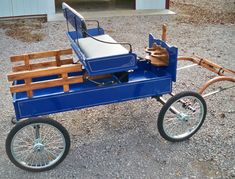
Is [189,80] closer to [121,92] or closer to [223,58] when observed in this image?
[223,58]

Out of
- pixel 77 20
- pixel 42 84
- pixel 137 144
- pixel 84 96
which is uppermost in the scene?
pixel 77 20

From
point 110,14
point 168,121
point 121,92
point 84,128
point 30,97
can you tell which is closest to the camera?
point 30,97

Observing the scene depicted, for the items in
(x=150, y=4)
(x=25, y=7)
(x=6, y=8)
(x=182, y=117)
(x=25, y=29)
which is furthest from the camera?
(x=150, y=4)

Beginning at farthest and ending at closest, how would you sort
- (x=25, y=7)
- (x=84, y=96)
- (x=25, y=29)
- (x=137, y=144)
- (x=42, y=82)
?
(x=25, y=7) < (x=25, y=29) < (x=137, y=144) < (x=84, y=96) < (x=42, y=82)

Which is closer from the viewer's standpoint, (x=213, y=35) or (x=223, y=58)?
(x=223, y=58)

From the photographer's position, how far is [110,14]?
956 centimetres

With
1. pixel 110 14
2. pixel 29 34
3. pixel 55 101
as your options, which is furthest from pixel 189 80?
pixel 110 14

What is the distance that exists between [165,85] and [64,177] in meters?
1.45

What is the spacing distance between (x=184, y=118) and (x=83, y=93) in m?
1.21

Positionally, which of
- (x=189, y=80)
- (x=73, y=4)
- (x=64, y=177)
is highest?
(x=73, y=4)

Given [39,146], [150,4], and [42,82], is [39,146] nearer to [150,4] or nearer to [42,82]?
[42,82]

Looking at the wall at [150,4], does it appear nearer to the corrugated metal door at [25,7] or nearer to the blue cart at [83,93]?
the corrugated metal door at [25,7]

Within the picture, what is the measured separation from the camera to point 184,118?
3480 millimetres

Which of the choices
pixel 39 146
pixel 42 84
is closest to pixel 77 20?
pixel 42 84
